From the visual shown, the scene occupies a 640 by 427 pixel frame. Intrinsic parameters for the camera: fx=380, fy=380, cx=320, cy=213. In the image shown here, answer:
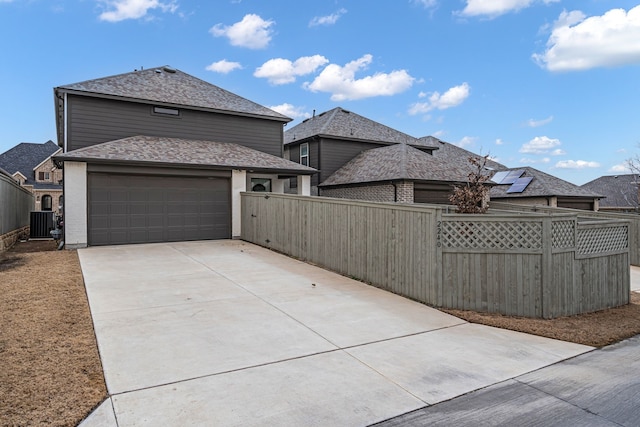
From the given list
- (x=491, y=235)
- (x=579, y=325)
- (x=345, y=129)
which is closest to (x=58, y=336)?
(x=491, y=235)

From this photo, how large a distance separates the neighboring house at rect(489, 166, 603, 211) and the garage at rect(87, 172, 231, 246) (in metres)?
15.4

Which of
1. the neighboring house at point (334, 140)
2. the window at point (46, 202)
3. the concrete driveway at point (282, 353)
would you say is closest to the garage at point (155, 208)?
the concrete driveway at point (282, 353)

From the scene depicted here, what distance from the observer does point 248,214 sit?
46.3 ft

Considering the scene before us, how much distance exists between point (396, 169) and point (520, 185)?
33.8ft

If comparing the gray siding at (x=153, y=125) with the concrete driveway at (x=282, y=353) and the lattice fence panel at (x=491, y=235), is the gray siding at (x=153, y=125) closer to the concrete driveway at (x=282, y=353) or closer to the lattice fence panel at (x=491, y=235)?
the concrete driveway at (x=282, y=353)

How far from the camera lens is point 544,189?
22047mm

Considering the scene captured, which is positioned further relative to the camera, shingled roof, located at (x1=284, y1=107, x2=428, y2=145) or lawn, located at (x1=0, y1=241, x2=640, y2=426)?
shingled roof, located at (x1=284, y1=107, x2=428, y2=145)

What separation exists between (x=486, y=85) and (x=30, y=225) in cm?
2279

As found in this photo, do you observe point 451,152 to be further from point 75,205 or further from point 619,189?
point 75,205

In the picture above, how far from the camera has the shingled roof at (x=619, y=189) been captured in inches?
1299

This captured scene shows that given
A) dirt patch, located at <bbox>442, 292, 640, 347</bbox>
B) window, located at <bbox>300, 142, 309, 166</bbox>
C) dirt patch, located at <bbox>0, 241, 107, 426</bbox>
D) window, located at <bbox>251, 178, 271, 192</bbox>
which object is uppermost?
window, located at <bbox>300, 142, 309, 166</bbox>

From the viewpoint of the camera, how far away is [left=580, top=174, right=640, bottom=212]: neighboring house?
32.4 metres

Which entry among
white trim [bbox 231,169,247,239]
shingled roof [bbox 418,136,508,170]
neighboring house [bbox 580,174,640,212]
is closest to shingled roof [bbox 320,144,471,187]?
white trim [bbox 231,169,247,239]

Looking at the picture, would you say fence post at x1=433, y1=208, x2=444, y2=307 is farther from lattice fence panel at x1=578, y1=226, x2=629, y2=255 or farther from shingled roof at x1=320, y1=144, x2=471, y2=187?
shingled roof at x1=320, y1=144, x2=471, y2=187
